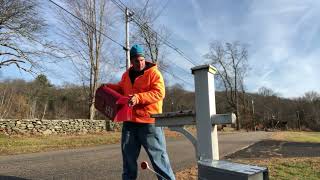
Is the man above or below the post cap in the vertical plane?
below

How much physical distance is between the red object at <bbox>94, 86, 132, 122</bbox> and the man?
0.36ft

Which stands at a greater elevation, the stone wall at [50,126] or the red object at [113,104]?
the stone wall at [50,126]

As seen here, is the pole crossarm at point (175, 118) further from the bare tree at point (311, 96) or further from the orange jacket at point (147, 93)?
the bare tree at point (311, 96)

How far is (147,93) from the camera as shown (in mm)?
5090

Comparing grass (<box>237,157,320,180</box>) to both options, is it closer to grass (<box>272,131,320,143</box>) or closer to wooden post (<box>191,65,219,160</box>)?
wooden post (<box>191,65,219,160</box>)

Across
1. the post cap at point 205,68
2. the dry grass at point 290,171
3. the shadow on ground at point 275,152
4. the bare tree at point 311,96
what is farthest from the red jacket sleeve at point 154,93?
the bare tree at point 311,96

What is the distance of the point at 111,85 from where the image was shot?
5508 mm

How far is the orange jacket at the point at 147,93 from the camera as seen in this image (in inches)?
201

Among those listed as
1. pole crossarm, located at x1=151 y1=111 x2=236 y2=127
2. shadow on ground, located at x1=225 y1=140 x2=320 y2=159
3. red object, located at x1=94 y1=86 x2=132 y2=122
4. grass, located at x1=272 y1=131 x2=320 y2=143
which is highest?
red object, located at x1=94 y1=86 x2=132 y2=122

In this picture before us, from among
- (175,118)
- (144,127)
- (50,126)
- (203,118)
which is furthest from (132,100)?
(50,126)

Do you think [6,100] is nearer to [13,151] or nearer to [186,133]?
[13,151]

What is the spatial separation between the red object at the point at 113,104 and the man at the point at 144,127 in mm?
110

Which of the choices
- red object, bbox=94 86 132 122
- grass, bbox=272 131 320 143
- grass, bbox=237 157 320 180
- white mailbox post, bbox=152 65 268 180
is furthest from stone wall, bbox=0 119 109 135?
white mailbox post, bbox=152 65 268 180

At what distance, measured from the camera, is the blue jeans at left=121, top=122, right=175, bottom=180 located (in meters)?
5.13
